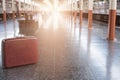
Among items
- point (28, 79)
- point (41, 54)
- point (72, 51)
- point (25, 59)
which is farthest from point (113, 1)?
point (28, 79)

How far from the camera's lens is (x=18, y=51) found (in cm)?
631

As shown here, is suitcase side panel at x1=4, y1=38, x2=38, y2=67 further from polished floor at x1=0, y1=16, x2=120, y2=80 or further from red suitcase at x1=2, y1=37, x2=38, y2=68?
polished floor at x1=0, y1=16, x2=120, y2=80

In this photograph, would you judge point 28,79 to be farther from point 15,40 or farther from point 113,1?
point 113,1

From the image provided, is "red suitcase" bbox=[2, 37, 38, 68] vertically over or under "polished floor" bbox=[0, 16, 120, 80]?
over

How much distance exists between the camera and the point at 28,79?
17.2 ft

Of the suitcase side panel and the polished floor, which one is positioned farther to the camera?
the suitcase side panel

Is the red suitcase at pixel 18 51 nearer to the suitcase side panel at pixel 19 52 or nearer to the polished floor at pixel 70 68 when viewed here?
the suitcase side panel at pixel 19 52

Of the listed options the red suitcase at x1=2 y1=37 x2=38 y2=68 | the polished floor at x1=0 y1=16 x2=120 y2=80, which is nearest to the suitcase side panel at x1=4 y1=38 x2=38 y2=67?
the red suitcase at x1=2 y1=37 x2=38 y2=68

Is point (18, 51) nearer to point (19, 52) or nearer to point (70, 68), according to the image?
point (19, 52)

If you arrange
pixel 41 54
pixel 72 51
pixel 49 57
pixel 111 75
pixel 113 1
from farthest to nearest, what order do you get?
pixel 113 1 < pixel 72 51 < pixel 41 54 < pixel 49 57 < pixel 111 75

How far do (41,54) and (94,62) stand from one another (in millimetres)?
2106

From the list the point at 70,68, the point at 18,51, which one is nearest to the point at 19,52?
the point at 18,51

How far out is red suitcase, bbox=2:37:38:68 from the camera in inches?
243

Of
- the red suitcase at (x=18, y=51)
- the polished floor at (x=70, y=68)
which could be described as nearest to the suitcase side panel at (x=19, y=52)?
the red suitcase at (x=18, y=51)
